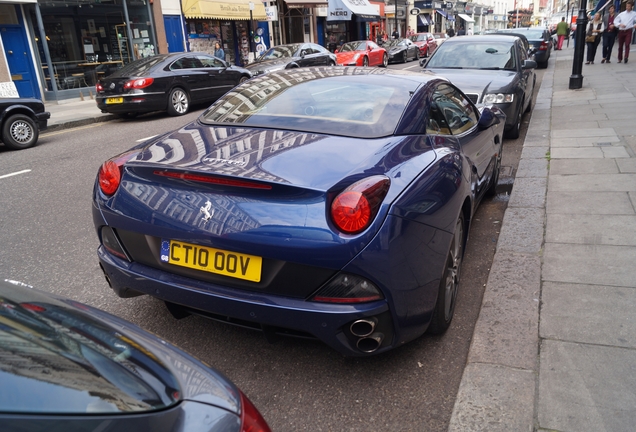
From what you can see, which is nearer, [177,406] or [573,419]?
[177,406]

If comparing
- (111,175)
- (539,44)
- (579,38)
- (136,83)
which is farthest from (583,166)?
(539,44)

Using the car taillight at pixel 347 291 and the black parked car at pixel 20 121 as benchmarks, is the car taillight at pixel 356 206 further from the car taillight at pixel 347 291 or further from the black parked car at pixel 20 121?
the black parked car at pixel 20 121

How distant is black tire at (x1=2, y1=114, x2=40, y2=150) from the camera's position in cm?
933

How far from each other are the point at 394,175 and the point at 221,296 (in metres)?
0.98

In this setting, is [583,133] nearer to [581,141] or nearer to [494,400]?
[581,141]

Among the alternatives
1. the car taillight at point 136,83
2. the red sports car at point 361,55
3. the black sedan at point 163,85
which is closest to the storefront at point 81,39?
the black sedan at point 163,85

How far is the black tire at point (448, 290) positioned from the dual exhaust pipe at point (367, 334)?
0.55 m

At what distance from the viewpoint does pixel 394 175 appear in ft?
8.39

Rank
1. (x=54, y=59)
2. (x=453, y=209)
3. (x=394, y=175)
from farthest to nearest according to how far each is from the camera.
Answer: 1. (x=54, y=59)
2. (x=453, y=209)
3. (x=394, y=175)

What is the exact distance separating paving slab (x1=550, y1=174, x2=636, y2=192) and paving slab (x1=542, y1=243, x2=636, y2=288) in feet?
5.30

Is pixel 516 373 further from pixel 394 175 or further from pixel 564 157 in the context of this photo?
pixel 564 157

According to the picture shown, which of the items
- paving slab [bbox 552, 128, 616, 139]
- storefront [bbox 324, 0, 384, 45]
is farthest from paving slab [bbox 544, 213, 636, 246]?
storefront [bbox 324, 0, 384, 45]

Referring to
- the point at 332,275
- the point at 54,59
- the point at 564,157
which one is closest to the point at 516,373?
the point at 332,275

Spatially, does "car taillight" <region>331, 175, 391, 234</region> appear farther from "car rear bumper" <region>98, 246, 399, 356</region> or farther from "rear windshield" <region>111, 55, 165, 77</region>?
"rear windshield" <region>111, 55, 165, 77</region>
